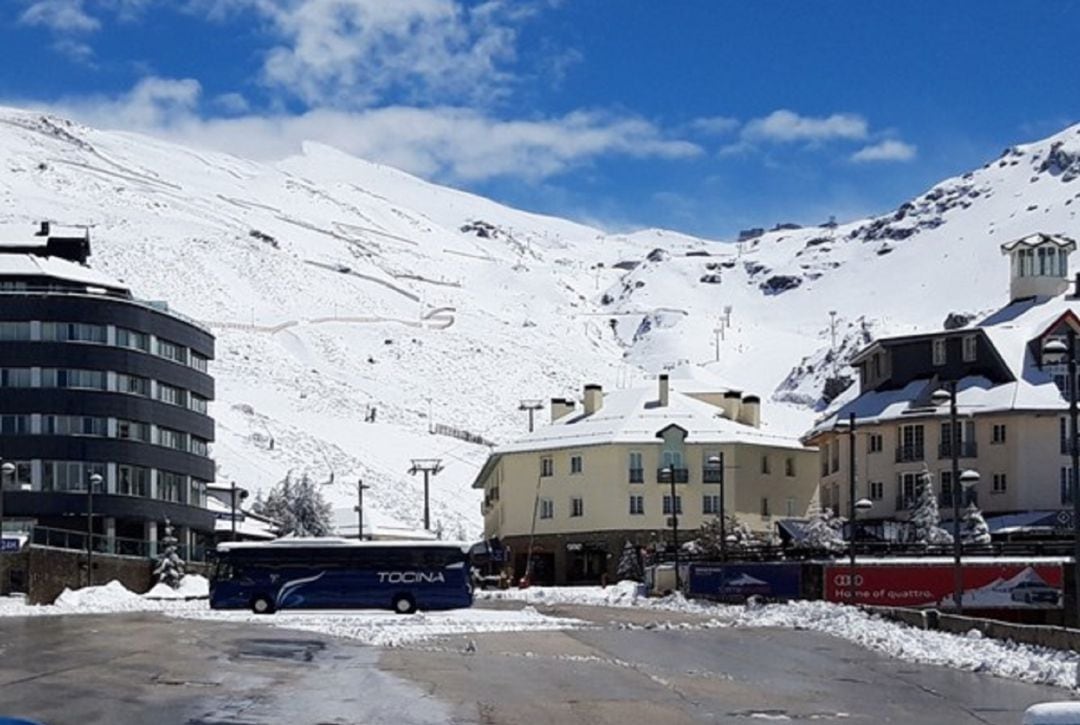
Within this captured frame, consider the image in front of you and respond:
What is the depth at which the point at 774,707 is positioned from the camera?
89.5 ft

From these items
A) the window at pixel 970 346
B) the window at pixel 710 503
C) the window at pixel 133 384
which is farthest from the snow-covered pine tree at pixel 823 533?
the window at pixel 133 384

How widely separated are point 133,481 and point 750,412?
3998 cm

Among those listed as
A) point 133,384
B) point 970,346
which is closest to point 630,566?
point 970,346

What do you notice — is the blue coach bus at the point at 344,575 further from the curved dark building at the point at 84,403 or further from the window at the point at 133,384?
the window at the point at 133,384

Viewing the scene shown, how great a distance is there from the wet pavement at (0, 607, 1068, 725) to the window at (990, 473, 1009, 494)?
148 feet

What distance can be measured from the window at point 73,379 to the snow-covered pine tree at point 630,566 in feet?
101

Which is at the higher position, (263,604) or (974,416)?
(974,416)

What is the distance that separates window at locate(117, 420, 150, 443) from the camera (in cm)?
10306

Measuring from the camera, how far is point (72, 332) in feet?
333

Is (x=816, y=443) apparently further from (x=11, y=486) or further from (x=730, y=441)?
(x=11, y=486)

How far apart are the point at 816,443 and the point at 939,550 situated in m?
39.5

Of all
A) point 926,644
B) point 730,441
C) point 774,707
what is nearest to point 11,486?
point 730,441

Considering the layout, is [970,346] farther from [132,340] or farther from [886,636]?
[886,636]

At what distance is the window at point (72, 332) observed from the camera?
10081 cm
